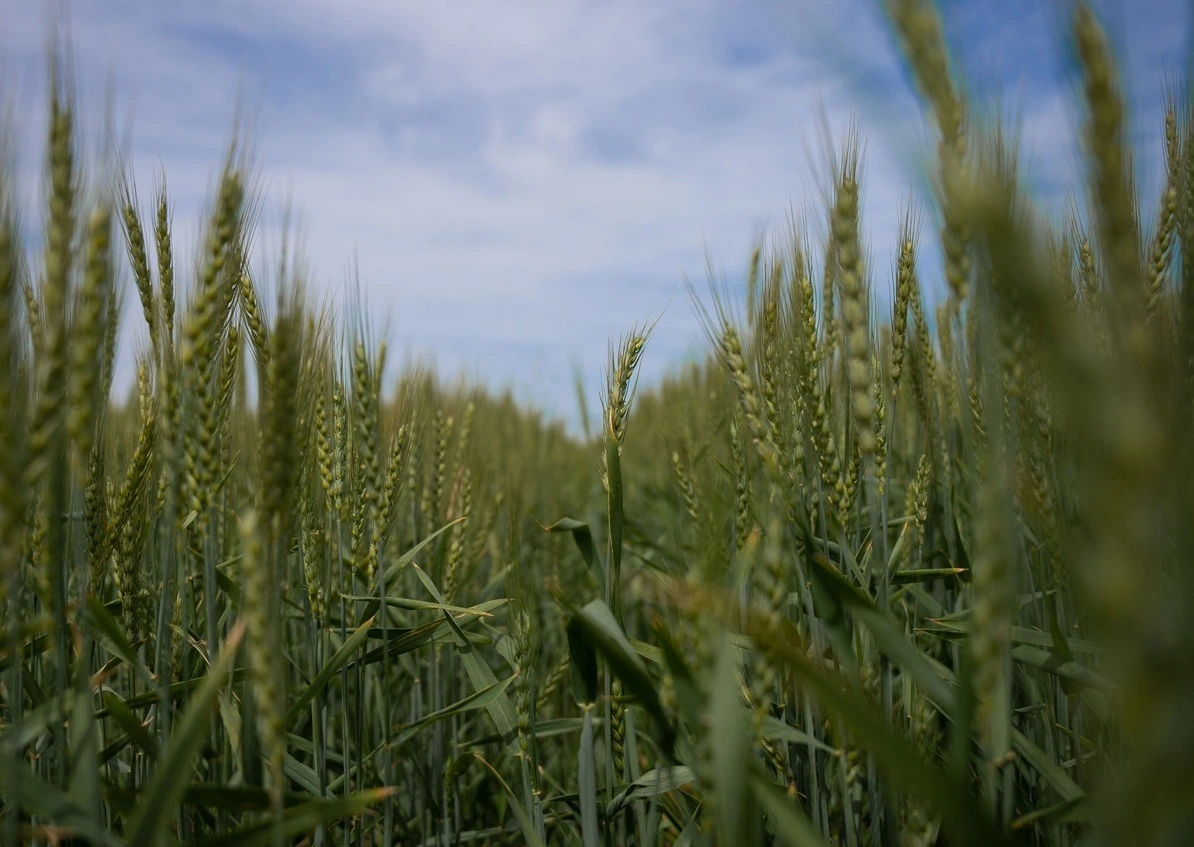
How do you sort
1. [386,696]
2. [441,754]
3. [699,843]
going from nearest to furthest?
[699,843], [386,696], [441,754]

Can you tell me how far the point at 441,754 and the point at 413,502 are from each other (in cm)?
86

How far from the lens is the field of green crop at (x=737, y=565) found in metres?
0.75

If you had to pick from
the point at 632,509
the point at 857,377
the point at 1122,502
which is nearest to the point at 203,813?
the point at 857,377

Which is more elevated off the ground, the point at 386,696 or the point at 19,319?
the point at 19,319

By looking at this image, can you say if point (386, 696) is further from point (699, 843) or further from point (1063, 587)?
point (1063, 587)

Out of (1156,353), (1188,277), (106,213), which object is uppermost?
(106,213)

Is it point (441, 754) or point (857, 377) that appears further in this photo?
point (441, 754)

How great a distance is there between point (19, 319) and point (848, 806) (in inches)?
61.5

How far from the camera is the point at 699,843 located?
1.09 metres

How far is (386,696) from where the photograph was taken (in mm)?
1992

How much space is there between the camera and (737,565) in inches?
57.5

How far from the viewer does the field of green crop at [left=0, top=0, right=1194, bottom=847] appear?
751 millimetres

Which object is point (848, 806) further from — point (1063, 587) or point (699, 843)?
point (1063, 587)

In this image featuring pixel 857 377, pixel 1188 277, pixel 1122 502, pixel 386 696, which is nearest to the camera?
pixel 1122 502
